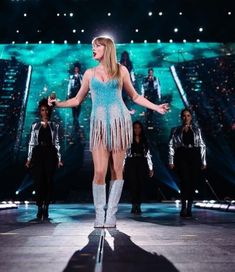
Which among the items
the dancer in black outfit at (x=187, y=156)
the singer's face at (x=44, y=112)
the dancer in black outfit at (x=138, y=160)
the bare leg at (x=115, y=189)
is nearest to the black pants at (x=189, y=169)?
the dancer in black outfit at (x=187, y=156)

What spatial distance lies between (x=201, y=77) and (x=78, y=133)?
3.59m

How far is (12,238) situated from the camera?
2.68m

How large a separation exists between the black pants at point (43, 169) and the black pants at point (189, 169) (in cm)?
161

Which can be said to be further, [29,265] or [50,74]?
[50,74]

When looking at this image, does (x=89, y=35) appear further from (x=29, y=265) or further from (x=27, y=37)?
(x=29, y=265)

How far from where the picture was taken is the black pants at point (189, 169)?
17.6 ft

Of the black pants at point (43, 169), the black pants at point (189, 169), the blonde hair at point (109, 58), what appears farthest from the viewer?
the black pants at point (189, 169)

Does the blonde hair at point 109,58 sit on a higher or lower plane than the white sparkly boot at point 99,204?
higher

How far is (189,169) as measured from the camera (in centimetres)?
541

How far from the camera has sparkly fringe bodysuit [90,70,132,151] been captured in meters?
3.28

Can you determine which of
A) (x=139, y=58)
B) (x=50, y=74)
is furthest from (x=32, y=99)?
(x=139, y=58)

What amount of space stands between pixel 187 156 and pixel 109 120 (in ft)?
7.81

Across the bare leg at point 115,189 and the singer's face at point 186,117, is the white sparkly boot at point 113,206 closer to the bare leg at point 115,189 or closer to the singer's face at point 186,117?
the bare leg at point 115,189

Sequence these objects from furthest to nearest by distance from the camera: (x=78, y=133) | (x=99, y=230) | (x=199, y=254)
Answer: (x=78, y=133) < (x=99, y=230) < (x=199, y=254)
